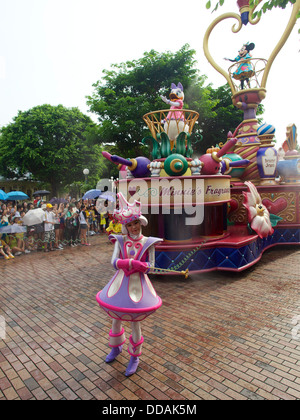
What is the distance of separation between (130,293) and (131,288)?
0.22 ft

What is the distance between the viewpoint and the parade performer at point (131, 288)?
11.0ft

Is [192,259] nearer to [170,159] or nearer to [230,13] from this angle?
[170,159]

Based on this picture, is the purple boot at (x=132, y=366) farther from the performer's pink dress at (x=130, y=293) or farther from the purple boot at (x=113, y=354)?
the performer's pink dress at (x=130, y=293)

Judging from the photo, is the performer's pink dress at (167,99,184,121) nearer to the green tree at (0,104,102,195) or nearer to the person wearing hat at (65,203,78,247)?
the person wearing hat at (65,203,78,247)

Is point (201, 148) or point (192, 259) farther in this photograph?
point (201, 148)

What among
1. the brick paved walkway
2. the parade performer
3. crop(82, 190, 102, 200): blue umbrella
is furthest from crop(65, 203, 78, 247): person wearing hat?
the parade performer

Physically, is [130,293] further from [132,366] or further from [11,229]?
[11,229]

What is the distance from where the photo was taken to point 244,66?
11.4m

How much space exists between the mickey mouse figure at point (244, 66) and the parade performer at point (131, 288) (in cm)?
1022

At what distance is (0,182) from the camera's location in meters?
37.3

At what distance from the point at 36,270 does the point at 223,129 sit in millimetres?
21160

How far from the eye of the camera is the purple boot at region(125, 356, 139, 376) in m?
3.47
